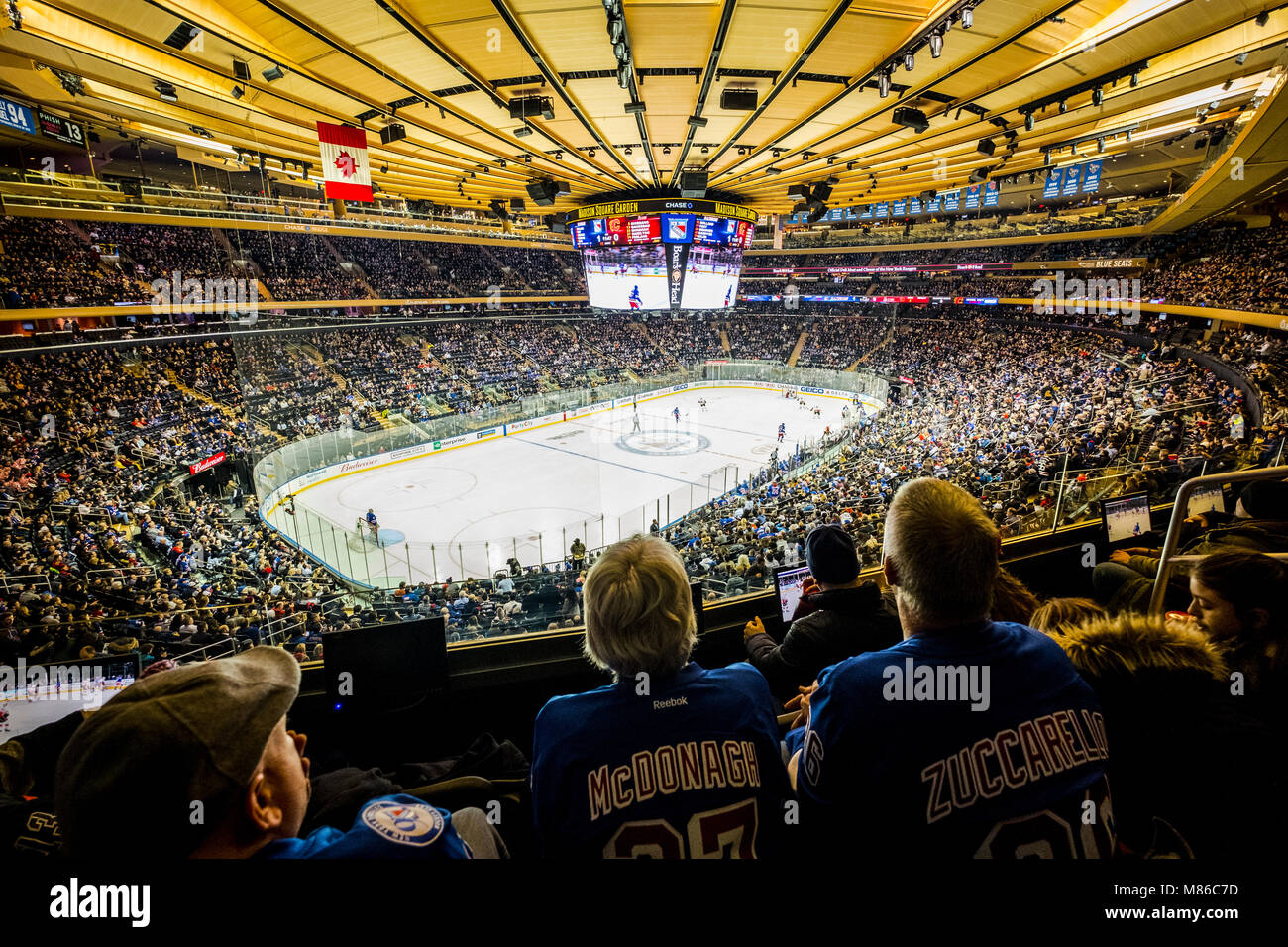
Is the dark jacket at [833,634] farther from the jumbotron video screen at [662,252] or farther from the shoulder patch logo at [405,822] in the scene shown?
the jumbotron video screen at [662,252]

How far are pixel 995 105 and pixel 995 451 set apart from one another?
27.8ft

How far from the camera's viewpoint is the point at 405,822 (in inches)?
45.6

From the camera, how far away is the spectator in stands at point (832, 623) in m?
2.57

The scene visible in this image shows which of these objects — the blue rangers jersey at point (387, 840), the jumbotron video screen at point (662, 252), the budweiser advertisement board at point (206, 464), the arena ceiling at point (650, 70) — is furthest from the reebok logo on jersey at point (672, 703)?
the budweiser advertisement board at point (206, 464)

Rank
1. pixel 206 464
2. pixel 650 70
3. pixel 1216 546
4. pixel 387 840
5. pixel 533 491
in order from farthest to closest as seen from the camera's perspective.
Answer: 1. pixel 533 491
2. pixel 206 464
3. pixel 650 70
4. pixel 1216 546
5. pixel 387 840

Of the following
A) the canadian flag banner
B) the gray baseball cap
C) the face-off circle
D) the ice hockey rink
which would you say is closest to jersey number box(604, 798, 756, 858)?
the gray baseball cap

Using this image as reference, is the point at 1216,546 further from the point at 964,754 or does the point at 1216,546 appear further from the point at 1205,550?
the point at 964,754

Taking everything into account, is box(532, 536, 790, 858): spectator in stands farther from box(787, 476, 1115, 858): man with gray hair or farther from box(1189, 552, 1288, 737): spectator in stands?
box(1189, 552, 1288, 737): spectator in stands

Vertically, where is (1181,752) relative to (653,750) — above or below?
below

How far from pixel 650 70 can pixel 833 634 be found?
734 centimetres

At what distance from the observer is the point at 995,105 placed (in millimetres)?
8469

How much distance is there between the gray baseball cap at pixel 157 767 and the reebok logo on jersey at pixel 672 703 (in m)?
0.83

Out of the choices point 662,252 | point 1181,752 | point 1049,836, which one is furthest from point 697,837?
point 662,252
